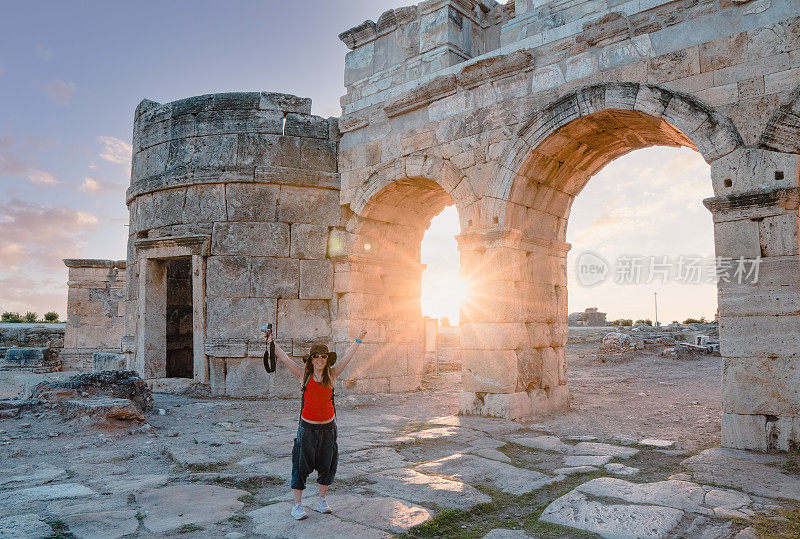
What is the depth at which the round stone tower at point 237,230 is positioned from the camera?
341 inches

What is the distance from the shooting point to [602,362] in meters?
14.2

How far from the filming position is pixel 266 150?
9031 mm

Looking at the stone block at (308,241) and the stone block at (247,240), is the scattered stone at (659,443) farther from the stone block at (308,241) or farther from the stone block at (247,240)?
the stone block at (247,240)

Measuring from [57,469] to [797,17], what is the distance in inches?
301

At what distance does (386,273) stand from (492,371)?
10.3 feet

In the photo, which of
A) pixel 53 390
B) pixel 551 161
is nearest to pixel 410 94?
pixel 551 161

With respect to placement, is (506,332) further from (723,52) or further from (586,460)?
(723,52)

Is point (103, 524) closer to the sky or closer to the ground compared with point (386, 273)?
closer to the ground

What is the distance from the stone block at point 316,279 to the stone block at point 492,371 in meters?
2.99

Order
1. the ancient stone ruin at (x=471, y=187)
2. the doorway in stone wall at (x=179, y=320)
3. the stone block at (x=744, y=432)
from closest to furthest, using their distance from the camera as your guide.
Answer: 1. the stone block at (x=744, y=432)
2. the ancient stone ruin at (x=471, y=187)
3. the doorway in stone wall at (x=179, y=320)

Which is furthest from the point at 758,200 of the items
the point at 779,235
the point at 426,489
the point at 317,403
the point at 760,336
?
the point at 317,403

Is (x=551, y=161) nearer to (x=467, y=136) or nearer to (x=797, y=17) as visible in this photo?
(x=467, y=136)

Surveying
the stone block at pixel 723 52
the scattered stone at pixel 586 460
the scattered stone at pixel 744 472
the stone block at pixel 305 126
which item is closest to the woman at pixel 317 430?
the scattered stone at pixel 586 460

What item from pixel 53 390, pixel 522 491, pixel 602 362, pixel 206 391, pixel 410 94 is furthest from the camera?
pixel 602 362
